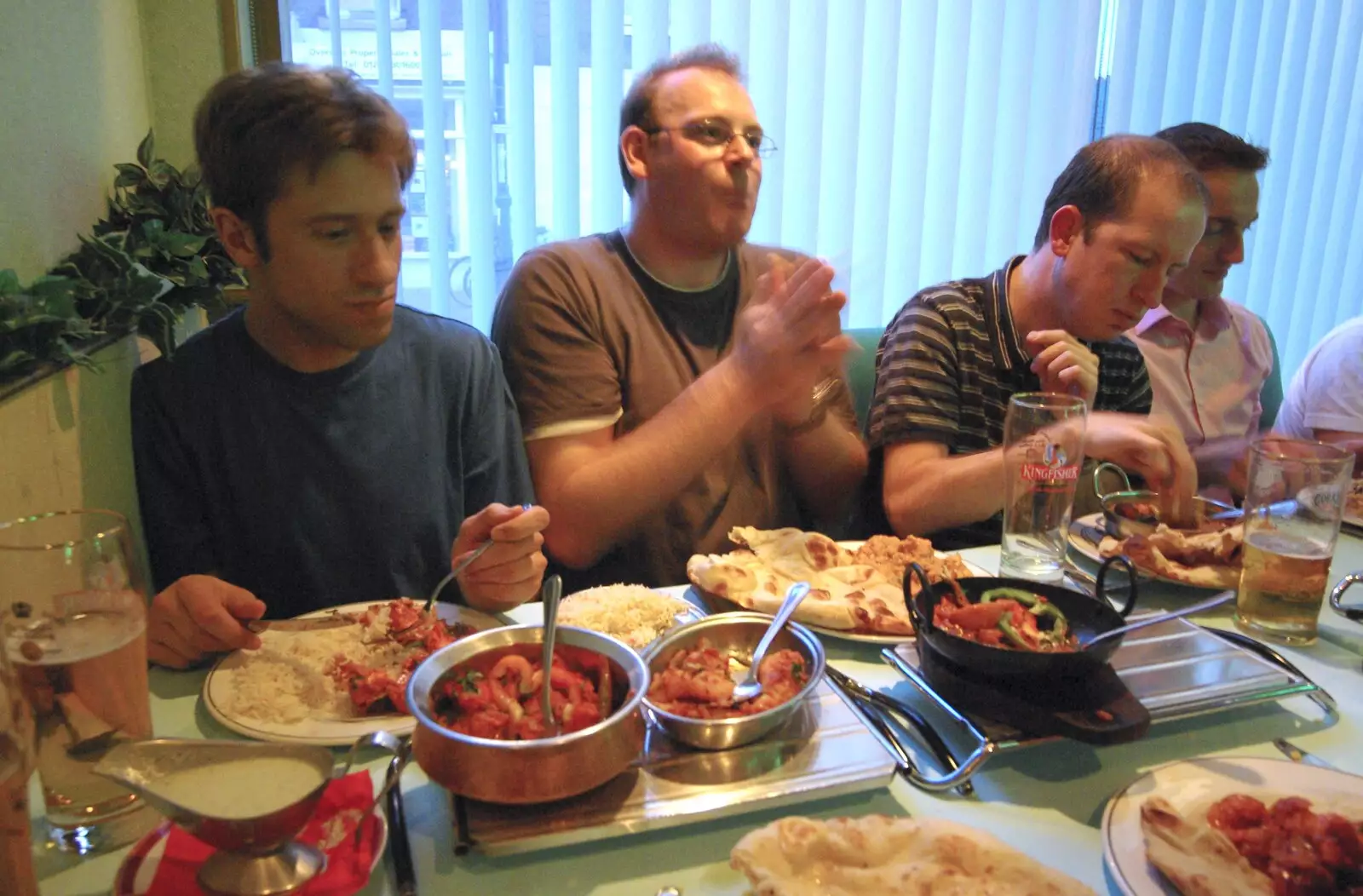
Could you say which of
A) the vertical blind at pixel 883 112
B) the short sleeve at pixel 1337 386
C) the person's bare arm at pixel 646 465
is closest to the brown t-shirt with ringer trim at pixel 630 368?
the person's bare arm at pixel 646 465

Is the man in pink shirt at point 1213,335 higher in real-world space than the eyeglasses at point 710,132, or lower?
lower

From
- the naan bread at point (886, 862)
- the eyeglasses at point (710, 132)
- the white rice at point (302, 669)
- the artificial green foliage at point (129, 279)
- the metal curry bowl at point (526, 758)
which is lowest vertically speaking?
the white rice at point (302, 669)

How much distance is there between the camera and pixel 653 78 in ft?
6.25

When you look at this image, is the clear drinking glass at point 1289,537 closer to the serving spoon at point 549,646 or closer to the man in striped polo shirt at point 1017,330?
the man in striped polo shirt at point 1017,330

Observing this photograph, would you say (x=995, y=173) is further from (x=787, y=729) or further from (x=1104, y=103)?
(x=787, y=729)

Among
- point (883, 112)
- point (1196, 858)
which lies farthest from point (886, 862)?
point (883, 112)

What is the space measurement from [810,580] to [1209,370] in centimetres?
183

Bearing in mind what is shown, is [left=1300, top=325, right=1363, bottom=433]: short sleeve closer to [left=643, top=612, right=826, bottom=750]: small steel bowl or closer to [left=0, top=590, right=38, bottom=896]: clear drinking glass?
[left=643, top=612, right=826, bottom=750]: small steel bowl

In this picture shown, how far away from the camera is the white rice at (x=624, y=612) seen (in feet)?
3.72

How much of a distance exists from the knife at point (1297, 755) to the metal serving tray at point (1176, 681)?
5 cm

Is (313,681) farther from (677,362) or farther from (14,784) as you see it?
(677,362)

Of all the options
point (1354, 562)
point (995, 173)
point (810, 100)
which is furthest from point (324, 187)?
point (995, 173)

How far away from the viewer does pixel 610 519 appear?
A: 1641 millimetres

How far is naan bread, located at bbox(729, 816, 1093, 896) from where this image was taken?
688mm
